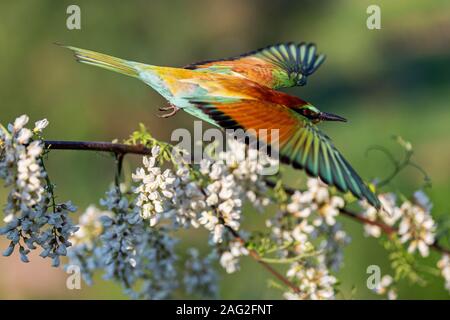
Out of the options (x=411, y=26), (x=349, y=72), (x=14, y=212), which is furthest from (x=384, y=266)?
(x=411, y=26)

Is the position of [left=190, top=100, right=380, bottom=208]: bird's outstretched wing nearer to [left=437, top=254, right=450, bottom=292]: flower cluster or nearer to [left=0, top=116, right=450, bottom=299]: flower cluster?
Answer: [left=0, top=116, right=450, bottom=299]: flower cluster

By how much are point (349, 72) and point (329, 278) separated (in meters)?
4.97

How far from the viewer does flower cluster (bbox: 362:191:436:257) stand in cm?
151

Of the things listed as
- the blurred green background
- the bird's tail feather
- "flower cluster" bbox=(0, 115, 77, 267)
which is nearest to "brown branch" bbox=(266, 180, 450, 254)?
the bird's tail feather

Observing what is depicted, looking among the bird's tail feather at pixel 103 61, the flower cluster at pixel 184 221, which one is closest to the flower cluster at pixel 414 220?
the flower cluster at pixel 184 221

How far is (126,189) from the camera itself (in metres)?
1.35

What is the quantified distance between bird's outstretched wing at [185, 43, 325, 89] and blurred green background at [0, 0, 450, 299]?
986mm

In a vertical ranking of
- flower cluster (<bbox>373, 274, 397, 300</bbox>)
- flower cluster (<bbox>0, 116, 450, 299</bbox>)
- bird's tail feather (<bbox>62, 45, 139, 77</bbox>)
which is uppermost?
bird's tail feather (<bbox>62, 45, 139, 77</bbox>)

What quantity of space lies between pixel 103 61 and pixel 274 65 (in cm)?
60

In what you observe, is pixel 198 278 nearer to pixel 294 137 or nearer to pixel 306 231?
pixel 306 231

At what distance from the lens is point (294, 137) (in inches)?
52.4

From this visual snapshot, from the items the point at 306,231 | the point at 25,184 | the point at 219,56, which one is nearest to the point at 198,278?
the point at 306,231

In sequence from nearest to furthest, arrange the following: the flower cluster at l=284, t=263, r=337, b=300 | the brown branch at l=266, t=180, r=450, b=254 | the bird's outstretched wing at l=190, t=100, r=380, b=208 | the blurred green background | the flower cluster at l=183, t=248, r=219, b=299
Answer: the bird's outstretched wing at l=190, t=100, r=380, b=208
the flower cluster at l=284, t=263, r=337, b=300
the brown branch at l=266, t=180, r=450, b=254
the flower cluster at l=183, t=248, r=219, b=299
the blurred green background

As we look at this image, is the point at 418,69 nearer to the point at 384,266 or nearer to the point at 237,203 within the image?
the point at 384,266
